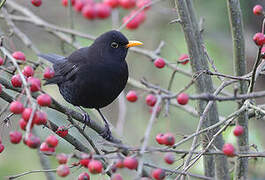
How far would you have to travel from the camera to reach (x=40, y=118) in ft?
6.19

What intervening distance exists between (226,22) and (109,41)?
9.22 ft

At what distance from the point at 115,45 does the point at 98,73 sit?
1.00 feet

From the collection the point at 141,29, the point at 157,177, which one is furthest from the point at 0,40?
the point at 141,29

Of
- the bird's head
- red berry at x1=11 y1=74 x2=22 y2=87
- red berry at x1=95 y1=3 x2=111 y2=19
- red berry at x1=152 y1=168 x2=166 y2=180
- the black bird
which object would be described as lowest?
red berry at x1=152 y1=168 x2=166 y2=180

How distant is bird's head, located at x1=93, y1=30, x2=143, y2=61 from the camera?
384 cm

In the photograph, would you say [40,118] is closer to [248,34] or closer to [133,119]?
[133,119]

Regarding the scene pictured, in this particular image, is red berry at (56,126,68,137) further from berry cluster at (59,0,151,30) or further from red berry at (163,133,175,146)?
berry cluster at (59,0,151,30)

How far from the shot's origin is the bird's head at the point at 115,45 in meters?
3.84

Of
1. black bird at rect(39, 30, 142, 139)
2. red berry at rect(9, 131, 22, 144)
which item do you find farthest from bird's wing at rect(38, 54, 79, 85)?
red berry at rect(9, 131, 22, 144)

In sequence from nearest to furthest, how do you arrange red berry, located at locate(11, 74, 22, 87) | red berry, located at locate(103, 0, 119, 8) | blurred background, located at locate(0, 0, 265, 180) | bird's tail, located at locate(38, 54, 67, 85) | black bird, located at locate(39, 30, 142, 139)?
red berry, located at locate(11, 74, 22, 87) < black bird, located at locate(39, 30, 142, 139) < bird's tail, located at locate(38, 54, 67, 85) < red berry, located at locate(103, 0, 119, 8) < blurred background, located at locate(0, 0, 265, 180)

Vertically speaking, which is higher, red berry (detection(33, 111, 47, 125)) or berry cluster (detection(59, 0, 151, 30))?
berry cluster (detection(59, 0, 151, 30))

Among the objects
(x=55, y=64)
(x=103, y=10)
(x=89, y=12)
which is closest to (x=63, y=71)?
(x=55, y=64)

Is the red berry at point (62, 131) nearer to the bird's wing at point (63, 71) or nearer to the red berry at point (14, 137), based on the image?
the red berry at point (14, 137)

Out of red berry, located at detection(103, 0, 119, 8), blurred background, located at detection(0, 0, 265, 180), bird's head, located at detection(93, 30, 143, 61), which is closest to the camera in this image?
bird's head, located at detection(93, 30, 143, 61)
